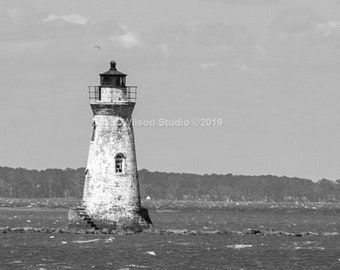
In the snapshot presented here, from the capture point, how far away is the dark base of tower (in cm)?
6475

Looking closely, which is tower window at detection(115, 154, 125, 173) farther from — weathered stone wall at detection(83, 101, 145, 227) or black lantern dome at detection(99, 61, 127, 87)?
black lantern dome at detection(99, 61, 127, 87)

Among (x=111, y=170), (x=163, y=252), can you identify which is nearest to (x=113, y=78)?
(x=111, y=170)

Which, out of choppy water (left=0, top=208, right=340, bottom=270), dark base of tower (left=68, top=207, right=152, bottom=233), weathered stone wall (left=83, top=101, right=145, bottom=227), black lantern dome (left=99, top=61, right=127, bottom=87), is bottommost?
choppy water (left=0, top=208, right=340, bottom=270)

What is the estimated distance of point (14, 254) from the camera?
59.2 meters

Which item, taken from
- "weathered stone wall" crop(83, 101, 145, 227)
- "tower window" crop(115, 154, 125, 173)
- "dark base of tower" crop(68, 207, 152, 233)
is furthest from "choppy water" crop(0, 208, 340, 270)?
"tower window" crop(115, 154, 125, 173)

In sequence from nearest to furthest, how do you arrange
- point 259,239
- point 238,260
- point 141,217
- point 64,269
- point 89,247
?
point 64,269, point 238,260, point 89,247, point 141,217, point 259,239

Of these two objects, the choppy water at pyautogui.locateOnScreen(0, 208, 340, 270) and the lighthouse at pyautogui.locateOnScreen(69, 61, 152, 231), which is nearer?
the choppy water at pyautogui.locateOnScreen(0, 208, 340, 270)

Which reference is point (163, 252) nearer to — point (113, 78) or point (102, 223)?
point (102, 223)

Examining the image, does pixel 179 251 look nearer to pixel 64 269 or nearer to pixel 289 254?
pixel 289 254

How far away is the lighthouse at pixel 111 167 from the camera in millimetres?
64250

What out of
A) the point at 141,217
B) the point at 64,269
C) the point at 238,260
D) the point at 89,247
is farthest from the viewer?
the point at 141,217

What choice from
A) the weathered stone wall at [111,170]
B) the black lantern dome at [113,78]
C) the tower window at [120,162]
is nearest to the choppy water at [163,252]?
the weathered stone wall at [111,170]

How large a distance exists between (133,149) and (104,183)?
7.37 feet

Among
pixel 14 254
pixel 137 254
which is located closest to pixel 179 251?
pixel 137 254
